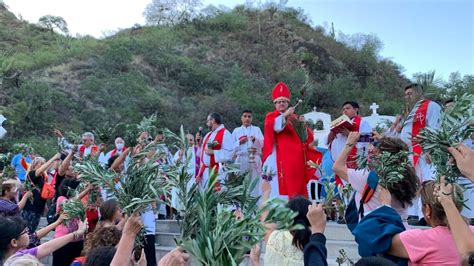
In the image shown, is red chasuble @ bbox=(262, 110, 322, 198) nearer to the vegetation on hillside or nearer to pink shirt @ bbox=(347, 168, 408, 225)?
pink shirt @ bbox=(347, 168, 408, 225)

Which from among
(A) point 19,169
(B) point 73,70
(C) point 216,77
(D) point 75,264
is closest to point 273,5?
(C) point 216,77

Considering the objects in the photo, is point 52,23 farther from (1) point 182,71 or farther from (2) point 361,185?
(2) point 361,185

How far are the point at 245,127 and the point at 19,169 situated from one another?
6.21 metres

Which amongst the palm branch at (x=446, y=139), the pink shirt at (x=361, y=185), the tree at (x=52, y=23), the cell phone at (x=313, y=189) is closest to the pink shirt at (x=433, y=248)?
the palm branch at (x=446, y=139)

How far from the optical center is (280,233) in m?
3.96

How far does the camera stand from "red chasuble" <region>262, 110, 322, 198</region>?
8875mm

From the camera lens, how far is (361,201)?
4188 millimetres

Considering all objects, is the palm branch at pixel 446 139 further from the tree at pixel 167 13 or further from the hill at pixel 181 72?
the tree at pixel 167 13

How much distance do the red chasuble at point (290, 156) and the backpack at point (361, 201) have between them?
4696mm

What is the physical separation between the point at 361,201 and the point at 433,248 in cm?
116

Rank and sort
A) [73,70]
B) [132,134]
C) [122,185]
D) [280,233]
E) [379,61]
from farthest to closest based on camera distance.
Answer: [379,61] → [73,70] → [132,134] → [280,233] → [122,185]

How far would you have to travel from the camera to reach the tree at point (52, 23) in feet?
168

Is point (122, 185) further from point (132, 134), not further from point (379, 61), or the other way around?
point (379, 61)

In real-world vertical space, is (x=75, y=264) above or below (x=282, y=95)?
below
